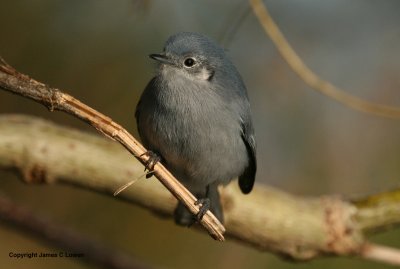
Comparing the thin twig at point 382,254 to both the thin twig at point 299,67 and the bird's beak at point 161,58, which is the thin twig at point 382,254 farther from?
the bird's beak at point 161,58

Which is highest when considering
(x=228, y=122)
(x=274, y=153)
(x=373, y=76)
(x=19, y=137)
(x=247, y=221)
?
(x=373, y=76)

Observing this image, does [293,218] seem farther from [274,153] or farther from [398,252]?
[274,153]

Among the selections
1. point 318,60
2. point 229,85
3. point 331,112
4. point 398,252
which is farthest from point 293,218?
point 318,60

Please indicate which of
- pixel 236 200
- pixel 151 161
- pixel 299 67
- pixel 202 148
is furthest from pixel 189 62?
pixel 236 200

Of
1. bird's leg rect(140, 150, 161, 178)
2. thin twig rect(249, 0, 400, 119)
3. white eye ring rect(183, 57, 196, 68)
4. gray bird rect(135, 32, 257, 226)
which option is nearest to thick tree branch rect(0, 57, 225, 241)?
bird's leg rect(140, 150, 161, 178)

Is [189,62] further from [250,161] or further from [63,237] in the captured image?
[63,237]

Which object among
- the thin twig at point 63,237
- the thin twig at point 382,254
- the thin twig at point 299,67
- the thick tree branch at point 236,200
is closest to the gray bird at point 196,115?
the thick tree branch at point 236,200

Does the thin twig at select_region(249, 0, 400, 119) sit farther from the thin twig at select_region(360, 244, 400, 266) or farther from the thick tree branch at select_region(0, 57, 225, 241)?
the thick tree branch at select_region(0, 57, 225, 241)
